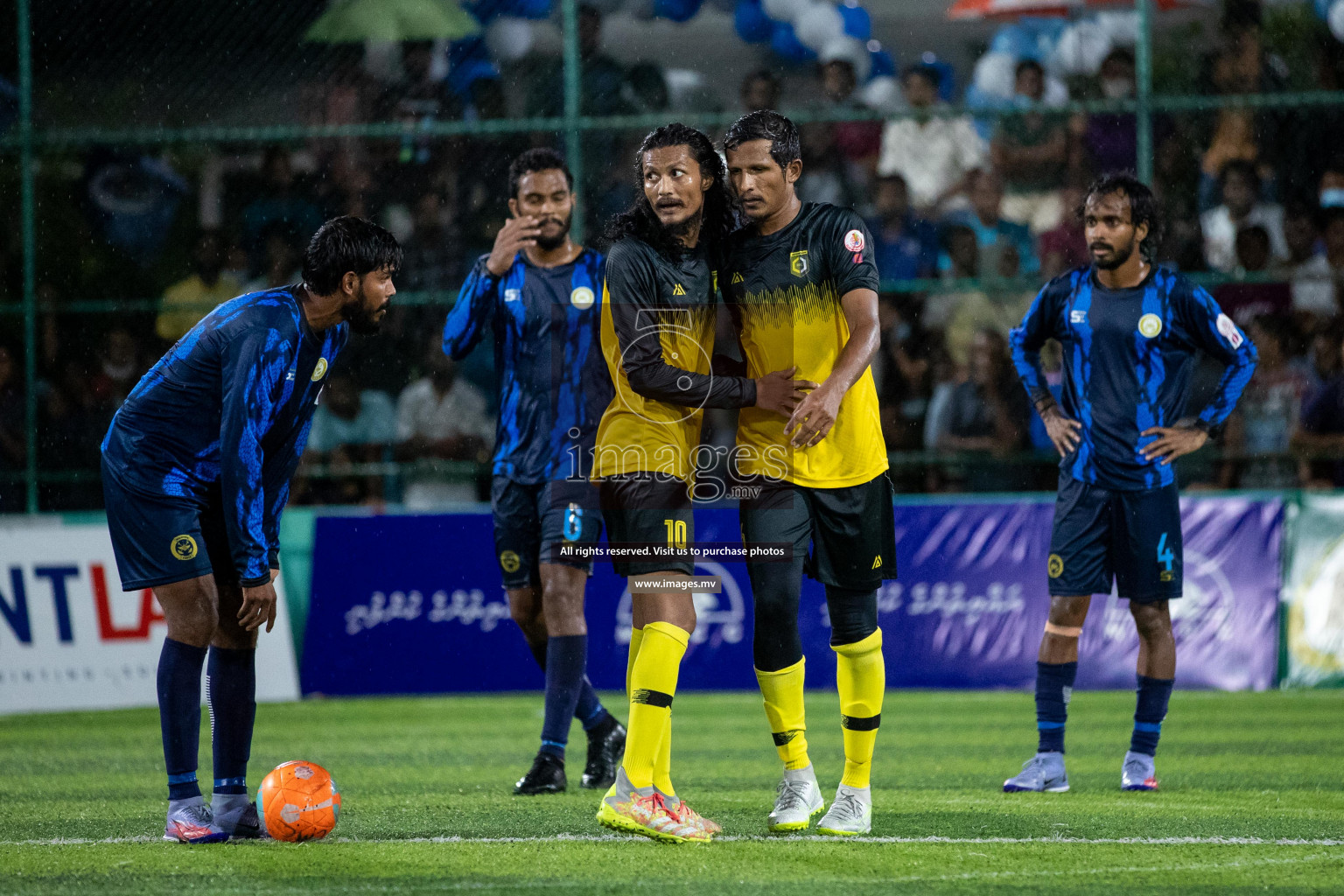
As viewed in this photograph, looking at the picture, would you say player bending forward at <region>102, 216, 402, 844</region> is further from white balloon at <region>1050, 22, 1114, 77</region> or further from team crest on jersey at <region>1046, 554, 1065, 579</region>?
white balloon at <region>1050, 22, 1114, 77</region>

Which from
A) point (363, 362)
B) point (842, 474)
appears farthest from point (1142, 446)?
point (363, 362)

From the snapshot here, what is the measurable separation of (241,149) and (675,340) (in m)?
6.97

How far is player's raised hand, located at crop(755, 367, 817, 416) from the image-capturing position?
4766mm

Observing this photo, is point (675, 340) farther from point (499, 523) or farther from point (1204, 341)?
point (1204, 341)

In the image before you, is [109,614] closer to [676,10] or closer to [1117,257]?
[676,10]

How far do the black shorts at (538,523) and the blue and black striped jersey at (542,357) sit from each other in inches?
3.2

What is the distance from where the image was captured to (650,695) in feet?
15.4

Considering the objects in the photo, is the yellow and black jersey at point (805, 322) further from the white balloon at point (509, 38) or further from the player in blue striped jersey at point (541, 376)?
the white balloon at point (509, 38)

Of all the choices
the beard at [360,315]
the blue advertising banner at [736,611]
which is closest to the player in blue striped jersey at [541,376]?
the beard at [360,315]

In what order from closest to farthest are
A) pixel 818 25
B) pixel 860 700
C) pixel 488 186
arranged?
pixel 860 700, pixel 488 186, pixel 818 25

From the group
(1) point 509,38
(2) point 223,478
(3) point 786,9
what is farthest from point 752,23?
(2) point 223,478

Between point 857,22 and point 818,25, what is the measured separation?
34cm

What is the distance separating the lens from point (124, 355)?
10.6 m

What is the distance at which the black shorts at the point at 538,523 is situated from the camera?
609cm
